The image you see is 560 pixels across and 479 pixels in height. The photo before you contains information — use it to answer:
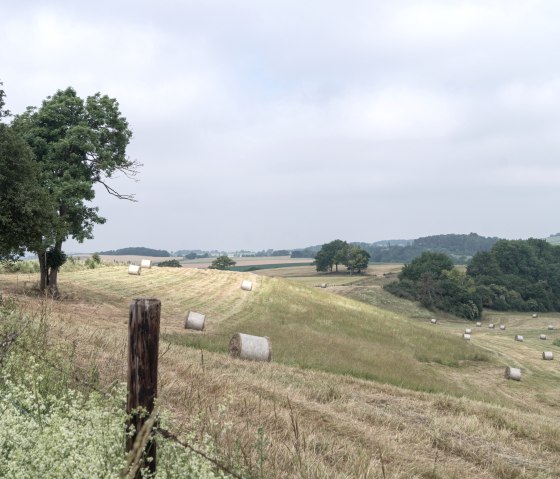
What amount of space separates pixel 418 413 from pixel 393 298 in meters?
79.4

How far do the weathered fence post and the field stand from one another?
0.53m

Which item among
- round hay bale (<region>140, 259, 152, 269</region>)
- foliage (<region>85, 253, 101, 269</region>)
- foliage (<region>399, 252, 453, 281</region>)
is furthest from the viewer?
foliage (<region>399, 252, 453, 281</region>)

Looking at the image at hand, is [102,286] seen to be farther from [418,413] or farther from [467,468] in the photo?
[467,468]

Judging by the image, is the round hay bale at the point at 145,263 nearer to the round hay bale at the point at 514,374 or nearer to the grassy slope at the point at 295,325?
the grassy slope at the point at 295,325

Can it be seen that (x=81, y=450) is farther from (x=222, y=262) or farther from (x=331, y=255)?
(x=222, y=262)

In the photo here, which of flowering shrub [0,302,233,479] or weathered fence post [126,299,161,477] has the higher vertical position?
weathered fence post [126,299,161,477]

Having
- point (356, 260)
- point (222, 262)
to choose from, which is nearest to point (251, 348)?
point (356, 260)

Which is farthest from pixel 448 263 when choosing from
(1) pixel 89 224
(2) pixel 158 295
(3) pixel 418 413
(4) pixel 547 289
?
(3) pixel 418 413

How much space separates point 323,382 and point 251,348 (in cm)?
548

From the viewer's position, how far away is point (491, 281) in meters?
116

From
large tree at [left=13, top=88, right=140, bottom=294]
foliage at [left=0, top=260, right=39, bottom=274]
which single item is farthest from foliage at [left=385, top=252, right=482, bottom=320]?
large tree at [left=13, top=88, right=140, bottom=294]

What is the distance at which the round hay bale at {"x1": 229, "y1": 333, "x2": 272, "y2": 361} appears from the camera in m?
18.5

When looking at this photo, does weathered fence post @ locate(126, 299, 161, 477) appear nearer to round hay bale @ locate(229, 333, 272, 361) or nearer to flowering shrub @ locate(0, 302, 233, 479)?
flowering shrub @ locate(0, 302, 233, 479)

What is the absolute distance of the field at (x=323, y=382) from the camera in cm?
716
